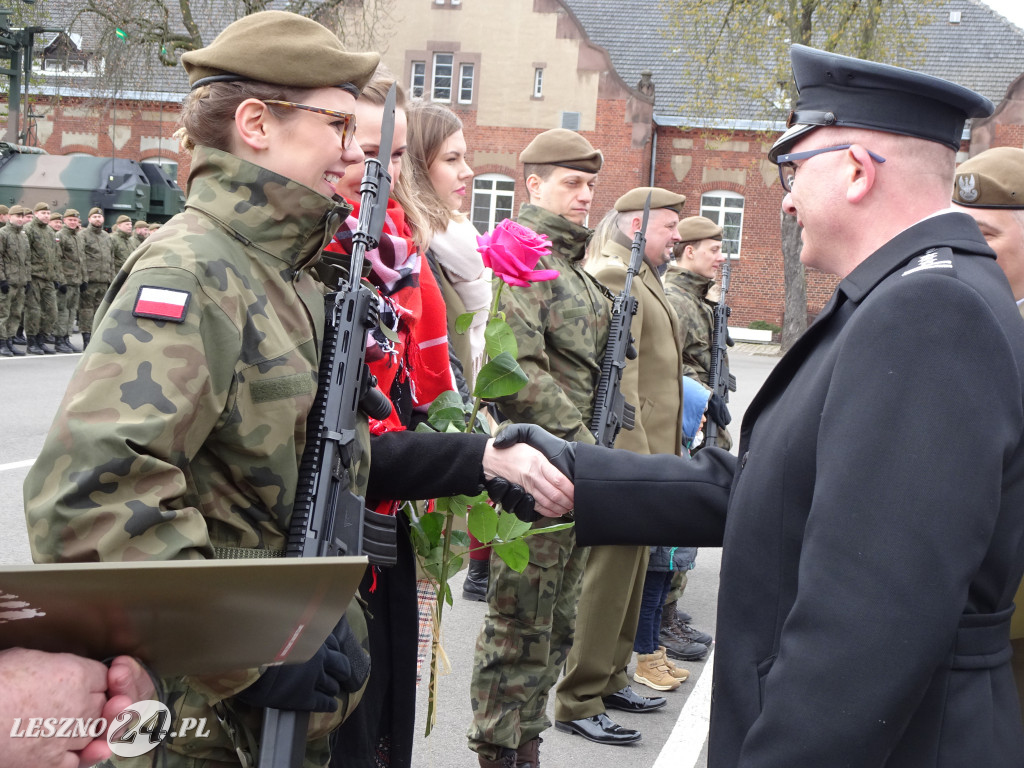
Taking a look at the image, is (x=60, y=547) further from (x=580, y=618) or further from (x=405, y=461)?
(x=580, y=618)

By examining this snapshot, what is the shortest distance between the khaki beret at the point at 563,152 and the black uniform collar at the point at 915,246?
2.98 metres

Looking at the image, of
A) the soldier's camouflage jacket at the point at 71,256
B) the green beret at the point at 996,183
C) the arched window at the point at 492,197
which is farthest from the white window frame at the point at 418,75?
the green beret at the point at 996,183

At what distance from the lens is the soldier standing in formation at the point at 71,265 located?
17.9 m

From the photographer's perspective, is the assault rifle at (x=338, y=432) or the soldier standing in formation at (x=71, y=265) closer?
the assault rifle at (x=338, y=432)

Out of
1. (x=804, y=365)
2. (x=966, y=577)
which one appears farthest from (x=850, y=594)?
(x=804, y=365)

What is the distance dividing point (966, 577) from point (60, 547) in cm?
134

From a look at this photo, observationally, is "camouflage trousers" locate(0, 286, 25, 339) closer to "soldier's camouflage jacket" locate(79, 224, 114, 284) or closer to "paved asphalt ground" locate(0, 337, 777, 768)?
"soldier's camouflage jacket" locate(79, 224, 114, 284)

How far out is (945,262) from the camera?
1743 mm

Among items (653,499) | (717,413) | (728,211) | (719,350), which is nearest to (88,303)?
(719,350)

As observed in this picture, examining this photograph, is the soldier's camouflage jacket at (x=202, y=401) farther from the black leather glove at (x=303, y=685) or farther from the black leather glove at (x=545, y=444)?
the black leather glove at (x=545, y=444)

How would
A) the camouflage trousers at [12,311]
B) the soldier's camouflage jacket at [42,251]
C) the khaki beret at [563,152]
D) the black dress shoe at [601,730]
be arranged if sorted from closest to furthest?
the black dress shoe at [601,730] < the khaki beret at [563,152] < the camouflage trousers at [12,311] < the soldier's camouflage jacket at [42,251]

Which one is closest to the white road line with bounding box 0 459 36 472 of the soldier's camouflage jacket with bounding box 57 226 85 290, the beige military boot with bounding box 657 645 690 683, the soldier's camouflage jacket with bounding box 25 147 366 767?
the beige military boot with bounding box 657 645 690 683

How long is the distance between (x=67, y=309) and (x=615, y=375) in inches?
603

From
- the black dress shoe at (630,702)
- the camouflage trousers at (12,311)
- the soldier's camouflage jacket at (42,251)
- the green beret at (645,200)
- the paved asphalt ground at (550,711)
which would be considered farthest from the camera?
the soldier's camouflage jacket at (42,251)
